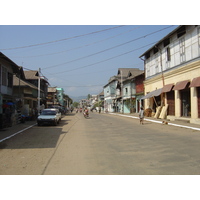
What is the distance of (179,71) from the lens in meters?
21.1

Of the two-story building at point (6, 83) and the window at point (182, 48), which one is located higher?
the window at point (182, 48)

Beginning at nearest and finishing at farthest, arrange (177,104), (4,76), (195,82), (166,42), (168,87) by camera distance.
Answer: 1. (195,82)
2. (177,104)
3. (4,76)
4. (168,87)
5. (166,42)

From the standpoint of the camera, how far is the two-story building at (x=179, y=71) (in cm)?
1822

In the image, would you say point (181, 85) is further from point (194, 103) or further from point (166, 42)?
point (166, 42)

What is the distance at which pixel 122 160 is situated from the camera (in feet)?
22.5

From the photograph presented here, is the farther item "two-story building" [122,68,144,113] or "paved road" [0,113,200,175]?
"two-story building" [122,68,144,113]

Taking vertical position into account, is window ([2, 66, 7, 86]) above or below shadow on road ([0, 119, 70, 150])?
above

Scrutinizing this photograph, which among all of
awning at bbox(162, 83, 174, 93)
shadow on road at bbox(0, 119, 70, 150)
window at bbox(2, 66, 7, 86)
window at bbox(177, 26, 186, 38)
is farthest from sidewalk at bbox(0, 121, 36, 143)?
window at bbox(177, 26, 186, 38)

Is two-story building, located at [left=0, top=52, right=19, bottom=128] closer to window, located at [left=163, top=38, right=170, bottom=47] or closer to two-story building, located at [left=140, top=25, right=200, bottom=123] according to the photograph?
two-story building, located at [left=140, top=25, right=200, bottom=123]

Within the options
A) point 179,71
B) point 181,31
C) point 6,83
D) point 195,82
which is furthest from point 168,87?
point 6,83

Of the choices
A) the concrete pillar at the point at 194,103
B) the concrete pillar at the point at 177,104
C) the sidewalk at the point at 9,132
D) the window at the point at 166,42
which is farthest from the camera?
the window at the point at 166,42

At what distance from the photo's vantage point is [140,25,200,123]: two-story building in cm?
1822

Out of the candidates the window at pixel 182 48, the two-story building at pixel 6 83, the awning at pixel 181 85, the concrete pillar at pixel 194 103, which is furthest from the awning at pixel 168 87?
the two-story building at pixel 6 83

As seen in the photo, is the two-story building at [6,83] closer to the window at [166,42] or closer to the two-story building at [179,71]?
the two-story building at [179,71]
